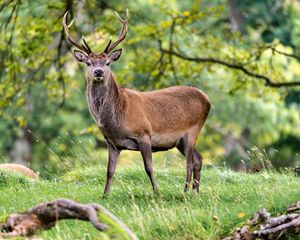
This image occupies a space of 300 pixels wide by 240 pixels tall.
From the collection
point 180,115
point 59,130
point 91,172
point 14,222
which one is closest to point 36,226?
point 14,222

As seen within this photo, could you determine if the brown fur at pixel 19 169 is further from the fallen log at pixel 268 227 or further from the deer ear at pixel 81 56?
the fallen log at pixel 268 227

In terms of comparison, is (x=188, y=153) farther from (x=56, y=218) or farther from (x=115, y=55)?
(x=56, y=218)

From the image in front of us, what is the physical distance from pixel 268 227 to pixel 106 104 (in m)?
3.65

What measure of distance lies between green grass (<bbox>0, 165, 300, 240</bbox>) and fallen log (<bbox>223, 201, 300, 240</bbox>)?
0.96 ft

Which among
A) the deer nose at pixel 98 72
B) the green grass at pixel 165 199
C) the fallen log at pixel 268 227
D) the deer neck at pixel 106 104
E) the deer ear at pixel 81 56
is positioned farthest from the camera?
the deer ear at pixel 81 56

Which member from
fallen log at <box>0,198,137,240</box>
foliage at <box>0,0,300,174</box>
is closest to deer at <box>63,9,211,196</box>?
foliage at <box>0,0,300,174</box>

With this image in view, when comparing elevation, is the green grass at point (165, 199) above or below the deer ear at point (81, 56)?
below

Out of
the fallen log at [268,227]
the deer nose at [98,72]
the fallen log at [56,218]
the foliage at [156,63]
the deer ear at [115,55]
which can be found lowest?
the foliage at [156,63]

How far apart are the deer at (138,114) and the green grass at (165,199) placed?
46 centimetres

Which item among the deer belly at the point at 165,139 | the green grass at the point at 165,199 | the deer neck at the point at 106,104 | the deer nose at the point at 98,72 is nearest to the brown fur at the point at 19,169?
the green grass at the point at 165,199

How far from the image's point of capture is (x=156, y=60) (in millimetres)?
18484

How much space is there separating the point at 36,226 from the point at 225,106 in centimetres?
2201

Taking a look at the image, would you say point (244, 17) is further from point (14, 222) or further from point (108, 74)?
point (14, 222)

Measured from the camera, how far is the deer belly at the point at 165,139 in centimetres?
1081
